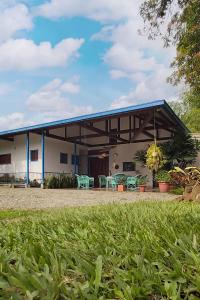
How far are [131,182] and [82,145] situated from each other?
259 inches

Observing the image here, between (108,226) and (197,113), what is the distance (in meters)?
34.7

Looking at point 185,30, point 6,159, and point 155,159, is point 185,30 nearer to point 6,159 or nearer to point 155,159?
point 155,159

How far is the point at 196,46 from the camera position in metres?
12.2

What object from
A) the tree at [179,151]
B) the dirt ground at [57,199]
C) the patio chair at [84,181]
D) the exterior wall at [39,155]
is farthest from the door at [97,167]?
the dirt ground at [57,199]

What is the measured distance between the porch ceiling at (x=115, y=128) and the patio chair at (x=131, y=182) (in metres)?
2.68

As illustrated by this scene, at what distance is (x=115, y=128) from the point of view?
22266 millimetres

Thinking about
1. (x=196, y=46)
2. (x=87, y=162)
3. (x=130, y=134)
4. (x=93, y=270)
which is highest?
(x=196, y=46)

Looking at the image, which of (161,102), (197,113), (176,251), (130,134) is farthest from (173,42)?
(197,113)

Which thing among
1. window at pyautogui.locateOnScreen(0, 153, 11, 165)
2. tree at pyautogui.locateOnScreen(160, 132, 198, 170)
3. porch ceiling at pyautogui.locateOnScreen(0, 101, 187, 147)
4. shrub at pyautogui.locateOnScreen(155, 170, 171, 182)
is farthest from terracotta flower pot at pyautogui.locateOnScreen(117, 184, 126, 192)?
window at pyautogui.locateOnScreen(0, 153, 11, 165)

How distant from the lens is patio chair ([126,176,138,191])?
59.1ft

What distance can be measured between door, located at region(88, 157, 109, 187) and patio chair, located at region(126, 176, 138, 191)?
4.79 metres

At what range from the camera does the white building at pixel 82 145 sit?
20469 millimetres

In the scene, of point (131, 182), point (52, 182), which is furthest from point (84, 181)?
point (131, 182)

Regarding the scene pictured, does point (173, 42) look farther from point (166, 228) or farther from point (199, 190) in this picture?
point (166, 228)
